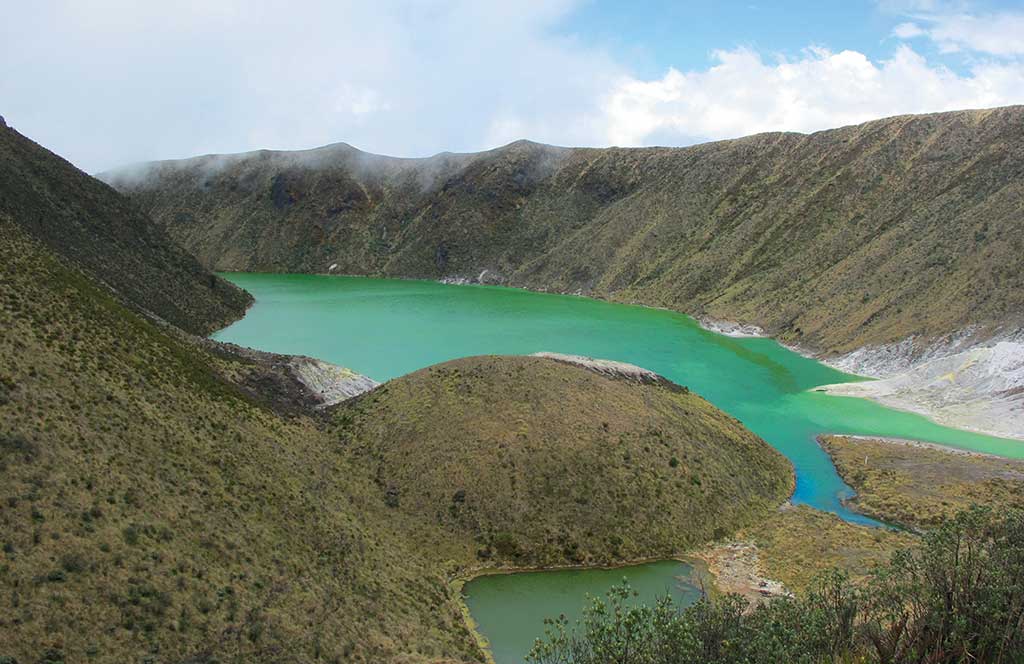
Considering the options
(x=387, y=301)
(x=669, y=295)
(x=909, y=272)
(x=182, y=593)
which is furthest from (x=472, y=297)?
(x=182, y=593)

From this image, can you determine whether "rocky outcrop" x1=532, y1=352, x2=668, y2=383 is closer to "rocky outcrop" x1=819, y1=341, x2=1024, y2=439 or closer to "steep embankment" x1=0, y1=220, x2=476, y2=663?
"steep embankment" x1=0, y1=220, x2=476, y2=663

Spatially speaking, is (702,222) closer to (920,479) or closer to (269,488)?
(920,479)

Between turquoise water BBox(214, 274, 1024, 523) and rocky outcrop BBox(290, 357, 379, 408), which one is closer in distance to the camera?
rocky outcrop BBox(290, 357, 379, 408)

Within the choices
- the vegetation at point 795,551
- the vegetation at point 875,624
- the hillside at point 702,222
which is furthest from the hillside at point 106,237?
the hillside at point 702,222

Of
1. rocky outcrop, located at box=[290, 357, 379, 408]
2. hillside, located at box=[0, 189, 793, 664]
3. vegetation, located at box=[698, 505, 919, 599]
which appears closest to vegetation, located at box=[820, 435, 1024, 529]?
vegetation, located at box=[698, 505, 919, 599]

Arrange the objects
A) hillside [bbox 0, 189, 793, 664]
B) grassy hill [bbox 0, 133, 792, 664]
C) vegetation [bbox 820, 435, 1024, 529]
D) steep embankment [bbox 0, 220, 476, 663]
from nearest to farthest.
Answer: steep embankment [bbox 0, 220, 476, 663]
hillside [bbox 0, 189, 793, 664]
grassy hill [bbox 0, 133, 792, 664]
vegetation [bbox 820, 435, 1024, 529]

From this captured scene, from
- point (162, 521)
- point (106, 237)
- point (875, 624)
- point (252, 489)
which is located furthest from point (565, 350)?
point (875, 624)

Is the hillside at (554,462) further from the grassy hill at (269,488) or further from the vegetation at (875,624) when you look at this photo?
the vegetation at (875,624)
